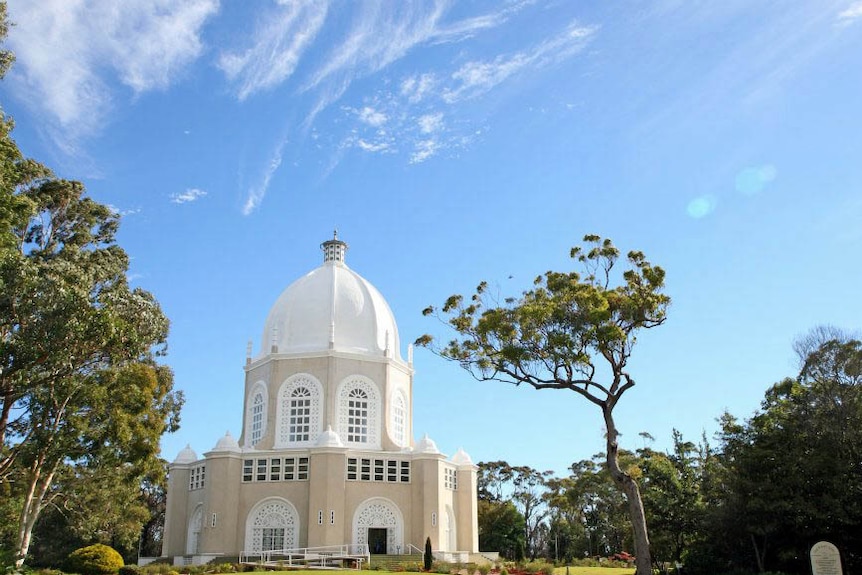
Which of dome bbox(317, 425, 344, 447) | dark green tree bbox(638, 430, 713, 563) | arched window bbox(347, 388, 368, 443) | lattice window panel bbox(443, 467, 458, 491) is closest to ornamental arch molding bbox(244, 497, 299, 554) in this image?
dome bbox(317, 425, 344, 447)

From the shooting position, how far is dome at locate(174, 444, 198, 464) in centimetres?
4134

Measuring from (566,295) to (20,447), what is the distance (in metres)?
19.8

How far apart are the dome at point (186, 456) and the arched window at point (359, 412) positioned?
333 inches

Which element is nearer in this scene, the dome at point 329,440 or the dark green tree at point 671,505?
the dark green tree at point 671,505

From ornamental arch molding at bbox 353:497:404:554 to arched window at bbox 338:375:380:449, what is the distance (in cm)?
394

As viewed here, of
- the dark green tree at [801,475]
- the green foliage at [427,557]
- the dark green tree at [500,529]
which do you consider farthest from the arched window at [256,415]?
the dark green tree at [801,475]

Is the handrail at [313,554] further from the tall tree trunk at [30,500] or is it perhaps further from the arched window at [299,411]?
the tall tree trunk at [30,500]

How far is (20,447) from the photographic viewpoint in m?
25.6

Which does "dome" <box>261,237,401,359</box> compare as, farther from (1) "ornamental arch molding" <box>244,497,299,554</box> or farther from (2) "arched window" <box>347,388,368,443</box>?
(1) "ornamental arch molding" <box>244,497,299,554</box>

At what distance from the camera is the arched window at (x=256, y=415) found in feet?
140

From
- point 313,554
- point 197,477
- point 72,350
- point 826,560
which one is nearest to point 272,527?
point 313,554

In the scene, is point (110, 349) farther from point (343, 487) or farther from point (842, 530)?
point (842, 530)

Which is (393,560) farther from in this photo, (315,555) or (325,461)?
(325,461)

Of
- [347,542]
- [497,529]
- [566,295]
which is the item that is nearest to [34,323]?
[566,295]
